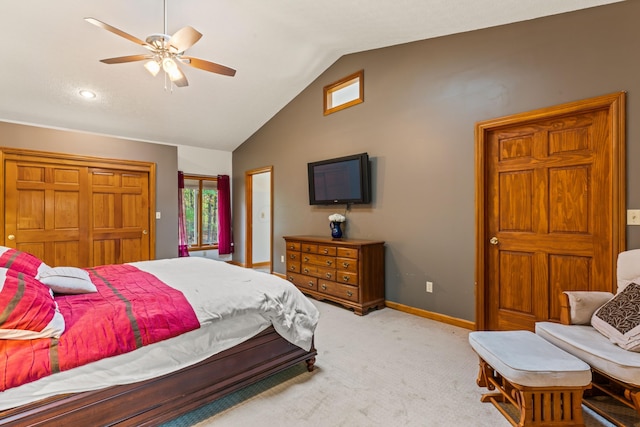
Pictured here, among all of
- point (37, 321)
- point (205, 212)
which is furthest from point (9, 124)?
point (37, 321)

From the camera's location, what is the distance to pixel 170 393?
1630mm

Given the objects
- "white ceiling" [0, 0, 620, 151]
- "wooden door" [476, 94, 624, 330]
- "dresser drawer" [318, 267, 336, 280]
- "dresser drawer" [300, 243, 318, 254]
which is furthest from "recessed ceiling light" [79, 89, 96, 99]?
"wooden door" [476, 94, 624, 330]

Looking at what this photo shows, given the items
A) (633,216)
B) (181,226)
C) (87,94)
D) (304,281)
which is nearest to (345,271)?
(304,281)

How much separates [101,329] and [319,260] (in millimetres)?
2730

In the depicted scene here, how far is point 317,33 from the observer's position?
3529mm

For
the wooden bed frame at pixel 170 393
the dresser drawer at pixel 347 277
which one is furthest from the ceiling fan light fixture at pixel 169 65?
the dresser drawer at pixel 347 277

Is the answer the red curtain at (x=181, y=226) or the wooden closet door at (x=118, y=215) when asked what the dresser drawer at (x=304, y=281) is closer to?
the red curtain at (x=181, y=226)

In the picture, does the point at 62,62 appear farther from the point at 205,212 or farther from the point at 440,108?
the point at 440,108

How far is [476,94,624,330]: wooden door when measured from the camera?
2.34 meters

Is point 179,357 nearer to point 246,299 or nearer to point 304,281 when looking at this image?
point 246,299

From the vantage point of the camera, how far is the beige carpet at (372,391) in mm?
1737

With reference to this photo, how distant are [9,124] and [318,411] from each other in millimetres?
5447

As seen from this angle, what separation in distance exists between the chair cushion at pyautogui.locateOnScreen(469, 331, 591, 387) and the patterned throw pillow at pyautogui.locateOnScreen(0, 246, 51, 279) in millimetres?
2877

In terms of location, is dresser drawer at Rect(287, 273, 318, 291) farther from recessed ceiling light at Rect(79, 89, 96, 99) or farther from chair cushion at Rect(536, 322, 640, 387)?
recessed ceiling light at Rect(79, 89, 96, 99)
